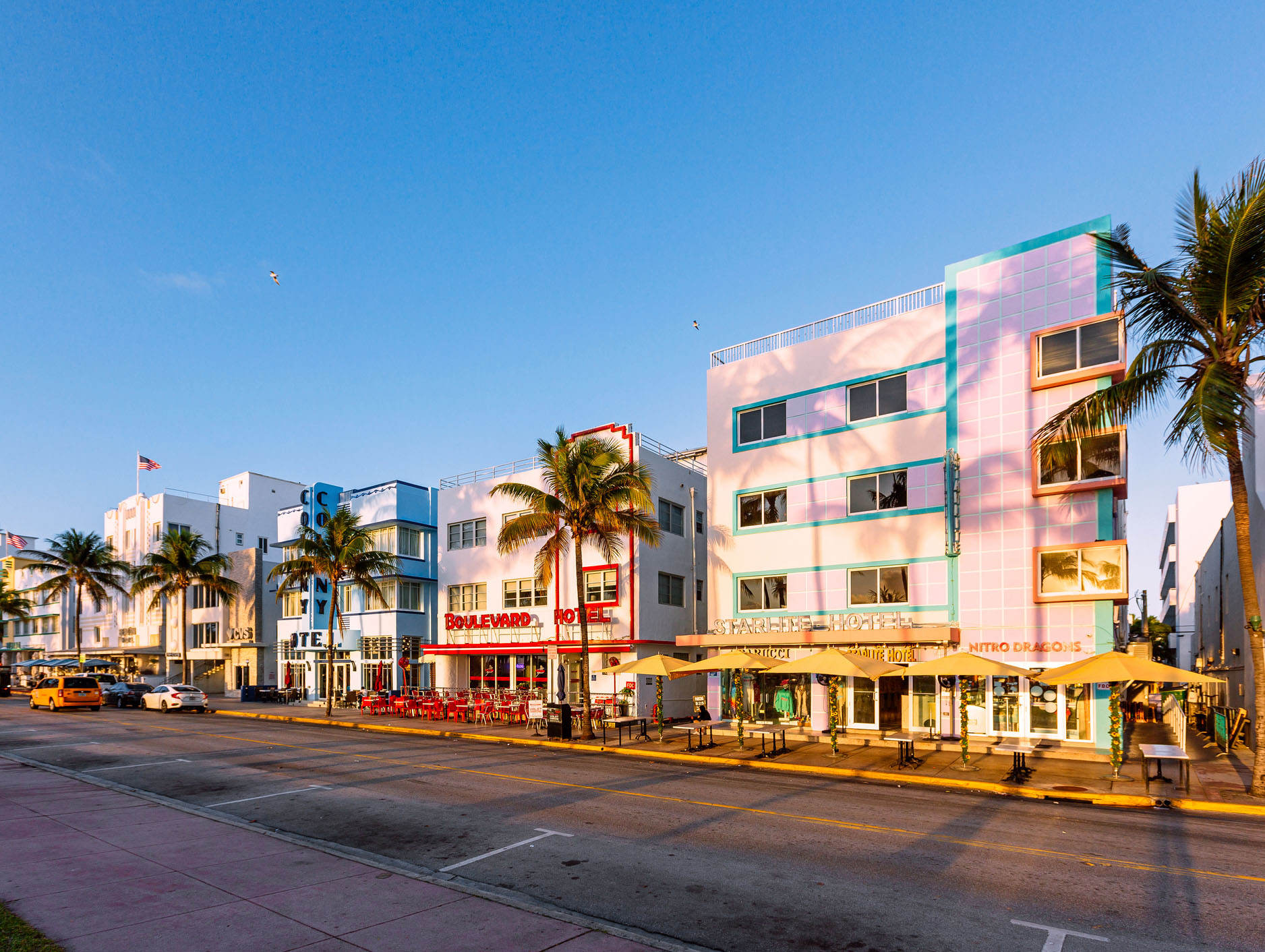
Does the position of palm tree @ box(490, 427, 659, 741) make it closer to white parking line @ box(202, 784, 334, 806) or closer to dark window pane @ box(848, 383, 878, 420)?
dark window pane @ box(848, 383, 878, 420)

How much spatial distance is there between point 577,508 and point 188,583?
4311 cm

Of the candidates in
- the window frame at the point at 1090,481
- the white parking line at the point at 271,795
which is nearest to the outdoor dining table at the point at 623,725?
the white parking line at the point at 271,795

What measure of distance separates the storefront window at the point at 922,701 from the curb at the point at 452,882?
19.8 metres

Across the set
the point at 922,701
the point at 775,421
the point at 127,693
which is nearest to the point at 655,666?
the point at 922,701

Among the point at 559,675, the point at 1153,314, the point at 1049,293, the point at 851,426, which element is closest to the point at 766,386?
the point at 851,426

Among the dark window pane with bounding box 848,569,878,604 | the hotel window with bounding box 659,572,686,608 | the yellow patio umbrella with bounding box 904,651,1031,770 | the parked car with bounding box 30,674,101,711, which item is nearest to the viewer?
the yellow patio umbrella with bounding box 904,651,1031,770

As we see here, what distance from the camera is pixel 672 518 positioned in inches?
1548

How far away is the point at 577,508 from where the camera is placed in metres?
30.8

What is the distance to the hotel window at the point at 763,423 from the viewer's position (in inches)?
1232

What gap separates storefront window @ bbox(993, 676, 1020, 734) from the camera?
24.7 metres

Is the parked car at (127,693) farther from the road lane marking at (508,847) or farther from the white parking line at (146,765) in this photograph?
the road lane marking at (508,847)

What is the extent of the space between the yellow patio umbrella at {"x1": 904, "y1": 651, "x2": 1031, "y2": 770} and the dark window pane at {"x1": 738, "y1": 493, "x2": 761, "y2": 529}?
10.2 meters

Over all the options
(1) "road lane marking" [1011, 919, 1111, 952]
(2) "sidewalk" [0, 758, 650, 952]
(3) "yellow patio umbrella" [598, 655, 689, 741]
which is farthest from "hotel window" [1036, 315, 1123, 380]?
(2) "sidewalk" [0, 758, 650, 952]

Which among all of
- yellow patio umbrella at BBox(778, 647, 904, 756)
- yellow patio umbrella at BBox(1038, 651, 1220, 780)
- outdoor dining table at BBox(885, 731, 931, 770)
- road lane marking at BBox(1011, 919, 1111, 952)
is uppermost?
yellow patio umbrella at BBox(1038, 651, 1220, 780)
